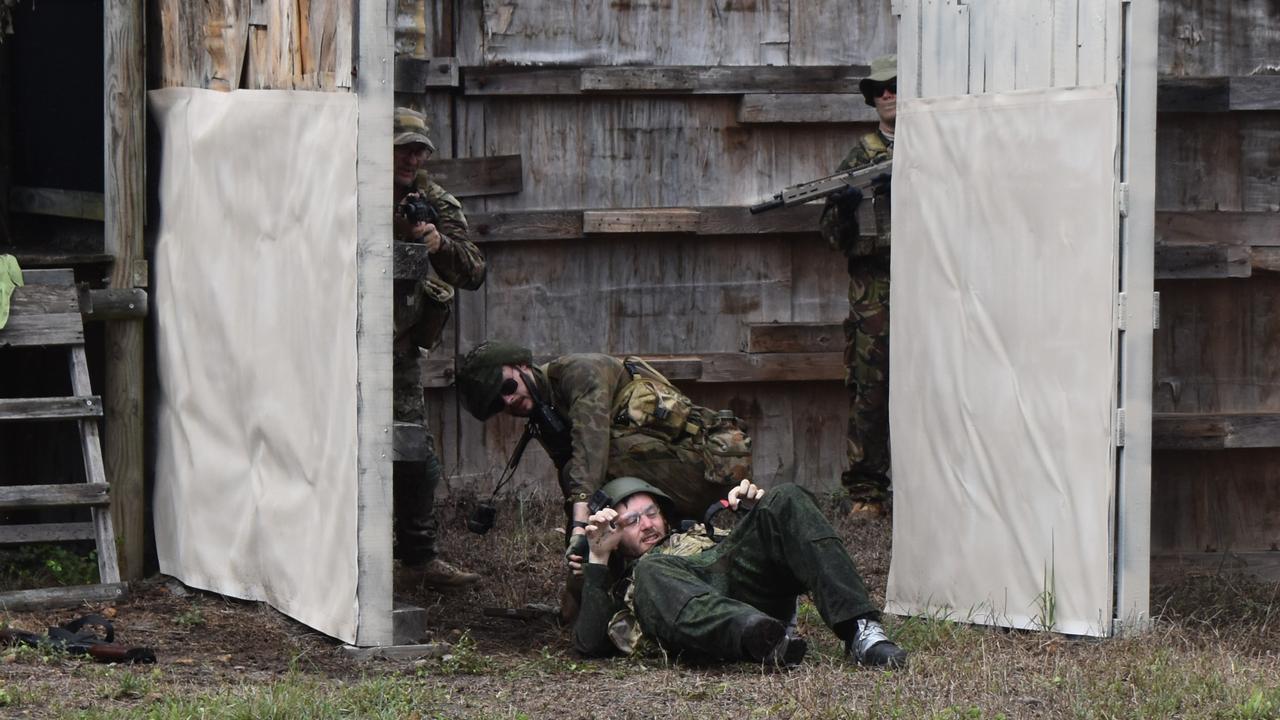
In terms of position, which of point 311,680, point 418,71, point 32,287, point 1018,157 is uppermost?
point 418,71

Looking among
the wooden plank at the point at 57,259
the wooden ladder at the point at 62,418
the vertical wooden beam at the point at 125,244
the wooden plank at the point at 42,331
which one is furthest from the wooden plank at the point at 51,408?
the wooden plank at the point at 57,259

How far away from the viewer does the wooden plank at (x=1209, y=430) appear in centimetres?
785

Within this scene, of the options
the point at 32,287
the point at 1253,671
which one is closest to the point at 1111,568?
the point at 1253,671

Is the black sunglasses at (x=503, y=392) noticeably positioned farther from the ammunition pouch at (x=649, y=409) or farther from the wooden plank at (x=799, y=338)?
the wooden plank at (x=799, y=338)

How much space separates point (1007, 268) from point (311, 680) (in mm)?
3035

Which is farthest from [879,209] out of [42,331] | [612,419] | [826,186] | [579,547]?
[42,331]

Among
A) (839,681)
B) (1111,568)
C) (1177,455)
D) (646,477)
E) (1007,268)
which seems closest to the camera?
(839,681)

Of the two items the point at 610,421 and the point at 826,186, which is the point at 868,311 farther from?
the point at 610,421

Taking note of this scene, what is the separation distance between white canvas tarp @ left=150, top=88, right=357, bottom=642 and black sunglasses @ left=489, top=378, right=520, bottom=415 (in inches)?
37.0

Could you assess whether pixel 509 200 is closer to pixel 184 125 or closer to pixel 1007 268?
pixel 184 125

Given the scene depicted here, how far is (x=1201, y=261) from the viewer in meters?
7.85

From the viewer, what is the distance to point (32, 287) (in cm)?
758

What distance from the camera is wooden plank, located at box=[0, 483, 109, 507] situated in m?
7.21

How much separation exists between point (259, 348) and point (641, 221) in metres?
2.93
